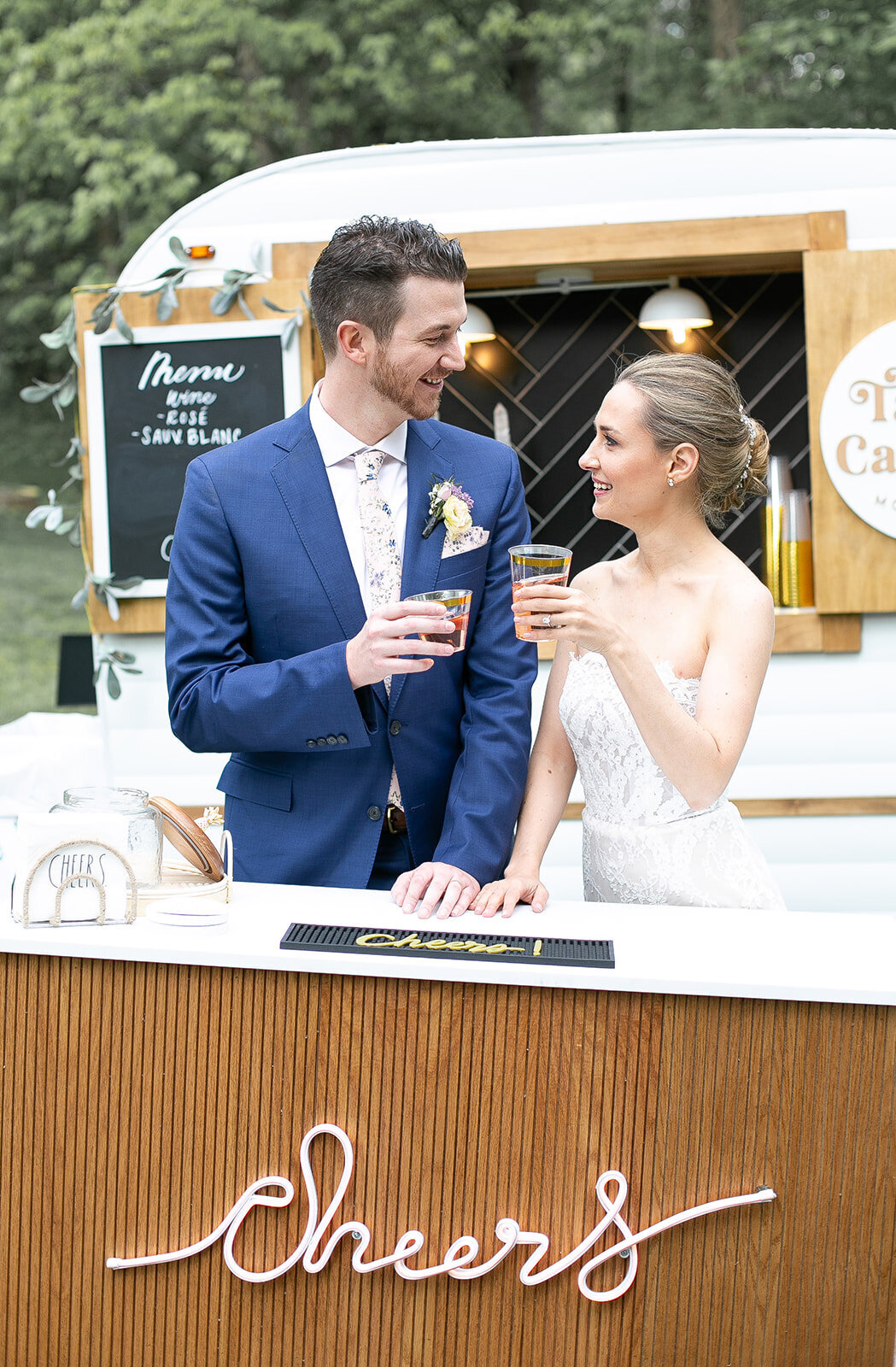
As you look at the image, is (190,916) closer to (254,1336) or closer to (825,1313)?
(254,1336)

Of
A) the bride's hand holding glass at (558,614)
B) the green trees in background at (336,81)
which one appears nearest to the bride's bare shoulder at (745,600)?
the bride's hand holding glass at (558,614)

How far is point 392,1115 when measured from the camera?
1.83 metres

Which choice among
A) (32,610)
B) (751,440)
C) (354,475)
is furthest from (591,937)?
(32,610)

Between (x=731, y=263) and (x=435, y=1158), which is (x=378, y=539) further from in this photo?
(x=731, y=263)

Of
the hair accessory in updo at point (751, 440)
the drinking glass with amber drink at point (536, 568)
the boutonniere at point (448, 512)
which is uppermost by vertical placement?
the hair accessory in updo at point (751, 440)

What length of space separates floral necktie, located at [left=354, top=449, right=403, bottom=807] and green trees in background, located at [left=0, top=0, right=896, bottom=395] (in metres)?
A: 8.65

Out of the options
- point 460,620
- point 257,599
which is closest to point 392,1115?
point 460,620

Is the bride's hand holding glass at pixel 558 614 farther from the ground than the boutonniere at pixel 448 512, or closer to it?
closer to it

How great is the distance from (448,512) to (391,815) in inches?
22.9

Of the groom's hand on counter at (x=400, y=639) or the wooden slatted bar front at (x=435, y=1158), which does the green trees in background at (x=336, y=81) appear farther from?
the wooden slatted bar front at (x=435, y=1158)

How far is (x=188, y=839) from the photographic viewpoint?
2104 millimetres

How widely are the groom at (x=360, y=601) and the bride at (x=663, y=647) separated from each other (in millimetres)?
190

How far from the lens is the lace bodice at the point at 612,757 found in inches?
101

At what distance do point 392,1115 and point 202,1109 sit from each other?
29cm
